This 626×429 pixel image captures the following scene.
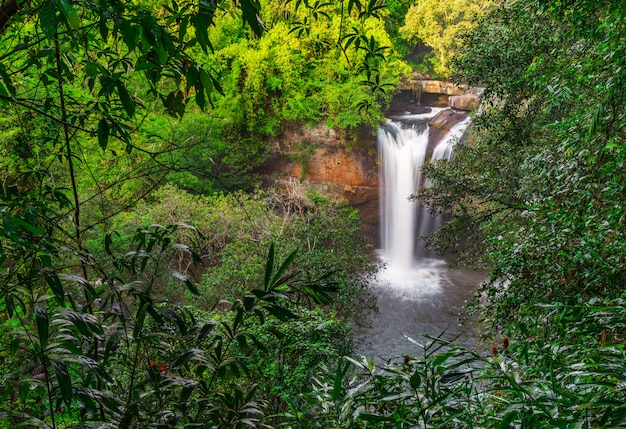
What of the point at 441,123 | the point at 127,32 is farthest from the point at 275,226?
the point at 127,32

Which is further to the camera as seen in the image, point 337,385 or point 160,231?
point 160,231

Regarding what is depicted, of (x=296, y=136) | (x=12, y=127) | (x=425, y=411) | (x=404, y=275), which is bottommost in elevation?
(x=404, y=275)

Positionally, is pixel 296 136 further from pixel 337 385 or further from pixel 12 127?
pixel 337 385

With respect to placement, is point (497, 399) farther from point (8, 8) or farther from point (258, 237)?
point (258, 237)

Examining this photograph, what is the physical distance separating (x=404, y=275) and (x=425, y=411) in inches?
510

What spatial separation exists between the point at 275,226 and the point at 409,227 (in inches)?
289

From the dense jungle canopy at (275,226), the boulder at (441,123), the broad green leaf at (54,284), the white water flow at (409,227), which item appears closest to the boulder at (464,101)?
the boulder at (441,123)

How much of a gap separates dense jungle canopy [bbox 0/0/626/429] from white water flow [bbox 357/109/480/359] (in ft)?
4.57

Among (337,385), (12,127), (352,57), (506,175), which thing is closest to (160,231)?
(337,385)

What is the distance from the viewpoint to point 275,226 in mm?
9555

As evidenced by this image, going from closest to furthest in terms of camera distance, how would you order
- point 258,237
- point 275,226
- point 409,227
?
point 275,226 < point 258,237 < point 409,227

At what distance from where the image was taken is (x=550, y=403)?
4.65 ft

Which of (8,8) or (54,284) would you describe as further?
(8,8)

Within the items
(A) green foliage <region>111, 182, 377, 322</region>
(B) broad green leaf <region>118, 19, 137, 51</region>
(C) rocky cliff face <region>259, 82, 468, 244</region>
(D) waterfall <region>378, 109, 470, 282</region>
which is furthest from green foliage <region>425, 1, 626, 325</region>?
(D) waterfall <region>378, 109, 470, 282</region>
